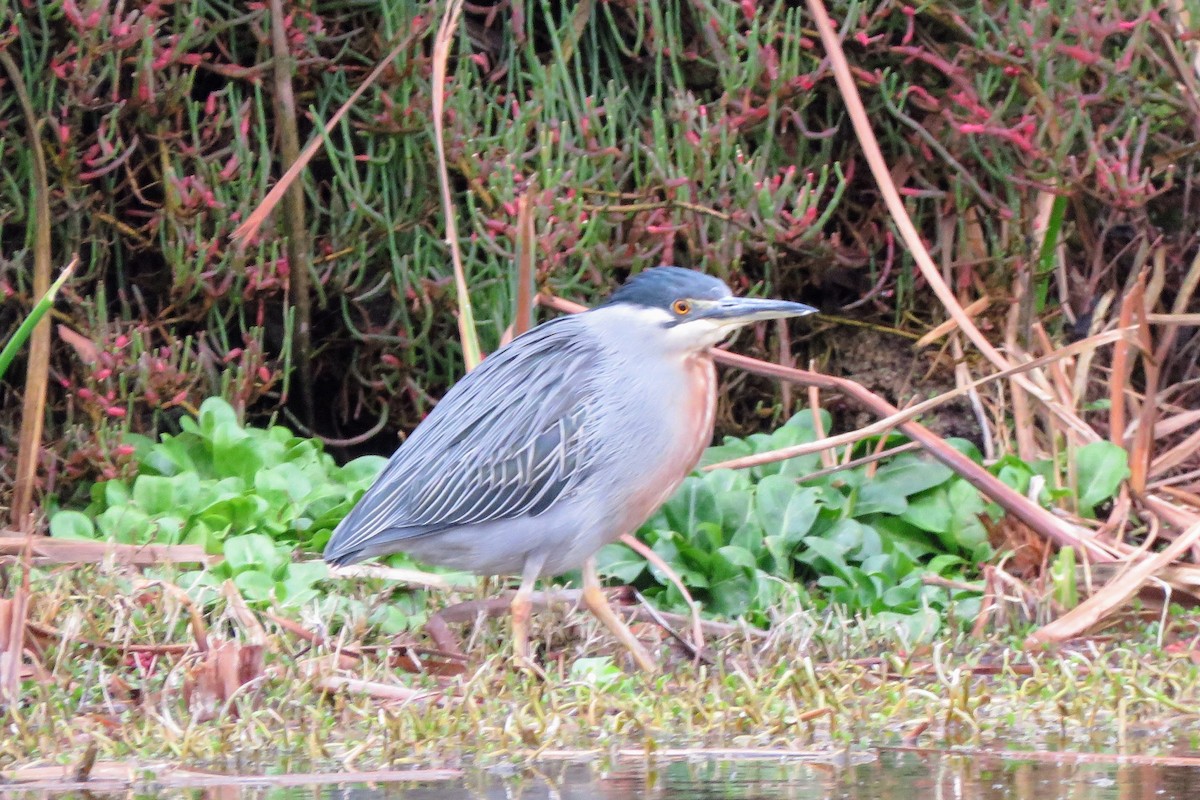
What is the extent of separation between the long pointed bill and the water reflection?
1.25 m

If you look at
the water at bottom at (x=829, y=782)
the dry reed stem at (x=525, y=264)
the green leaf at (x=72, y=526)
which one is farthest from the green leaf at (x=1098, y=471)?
the green leaf at (x=72, y=526)

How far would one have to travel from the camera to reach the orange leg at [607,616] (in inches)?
154

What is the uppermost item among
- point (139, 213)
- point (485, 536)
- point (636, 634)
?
point (139, 213)

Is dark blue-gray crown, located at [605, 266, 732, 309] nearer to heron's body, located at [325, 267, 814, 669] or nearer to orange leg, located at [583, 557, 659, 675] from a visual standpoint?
heron's body, located at [325, 267, 814, 669]

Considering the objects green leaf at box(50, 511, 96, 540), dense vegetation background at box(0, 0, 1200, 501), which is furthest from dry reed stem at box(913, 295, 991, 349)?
green leaf at box(50, 511, 96, 540)

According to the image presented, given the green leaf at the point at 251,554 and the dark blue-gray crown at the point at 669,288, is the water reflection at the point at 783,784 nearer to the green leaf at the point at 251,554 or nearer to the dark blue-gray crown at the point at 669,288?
the dark blue-gray crown at the point at 669,288

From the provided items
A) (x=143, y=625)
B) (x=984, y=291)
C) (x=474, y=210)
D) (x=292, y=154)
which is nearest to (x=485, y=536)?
(x=143, y=625)

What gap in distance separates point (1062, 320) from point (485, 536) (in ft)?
8.11

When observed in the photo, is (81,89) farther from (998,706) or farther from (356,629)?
(998,706)

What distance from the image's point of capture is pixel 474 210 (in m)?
4.93

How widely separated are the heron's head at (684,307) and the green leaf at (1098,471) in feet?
4.02

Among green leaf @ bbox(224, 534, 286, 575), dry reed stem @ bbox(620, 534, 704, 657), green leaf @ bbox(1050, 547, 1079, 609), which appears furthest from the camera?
green leaf @ bbox(224, 534, 286, 575)

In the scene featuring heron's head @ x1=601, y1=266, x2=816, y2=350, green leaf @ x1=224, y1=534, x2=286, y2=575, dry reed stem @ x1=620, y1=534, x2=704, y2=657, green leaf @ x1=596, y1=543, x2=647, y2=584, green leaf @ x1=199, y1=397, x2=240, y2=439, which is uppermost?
heron's head @ x1=601, y1=266, x2=816, y2=350

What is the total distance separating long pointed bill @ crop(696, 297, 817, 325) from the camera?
3883mm
